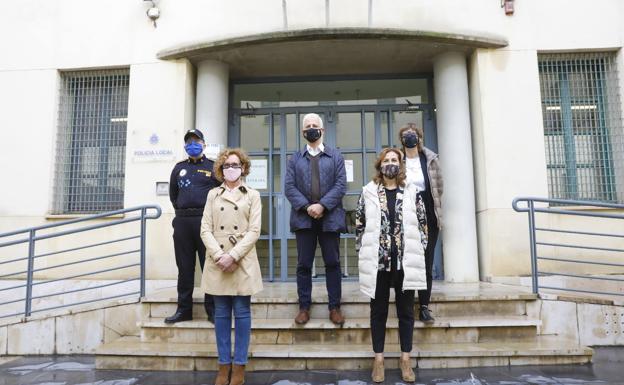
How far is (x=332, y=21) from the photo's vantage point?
661 cm

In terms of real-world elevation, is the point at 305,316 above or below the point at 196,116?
below

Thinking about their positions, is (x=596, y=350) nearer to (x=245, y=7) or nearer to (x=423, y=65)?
(x=423, y=65)

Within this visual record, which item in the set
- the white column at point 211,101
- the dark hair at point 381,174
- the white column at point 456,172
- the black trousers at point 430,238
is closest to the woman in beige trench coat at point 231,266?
the dark hair at point 381,174

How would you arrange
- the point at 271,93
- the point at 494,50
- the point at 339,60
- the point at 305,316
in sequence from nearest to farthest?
1. the point at 305,316
2. the point at 494,50
3. the point at 339,60
4. the point at 271,93

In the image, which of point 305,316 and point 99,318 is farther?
point 99,318

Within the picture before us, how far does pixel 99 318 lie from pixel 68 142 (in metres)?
3.26

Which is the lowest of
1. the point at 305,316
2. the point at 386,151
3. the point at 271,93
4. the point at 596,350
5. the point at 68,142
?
the point at 596,350

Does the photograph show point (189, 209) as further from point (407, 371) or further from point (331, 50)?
point (331, 50)

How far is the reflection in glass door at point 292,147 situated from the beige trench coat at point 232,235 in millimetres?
3524

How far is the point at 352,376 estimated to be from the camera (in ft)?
12.5

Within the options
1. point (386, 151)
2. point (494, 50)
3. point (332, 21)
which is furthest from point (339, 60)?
point (386, 151)

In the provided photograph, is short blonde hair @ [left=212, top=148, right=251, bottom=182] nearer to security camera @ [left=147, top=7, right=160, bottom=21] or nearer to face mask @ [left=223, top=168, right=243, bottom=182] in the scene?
face mask @ [left=223, top=168, right=243, bottom=182]

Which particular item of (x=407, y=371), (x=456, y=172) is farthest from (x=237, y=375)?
(x=456, y=172)

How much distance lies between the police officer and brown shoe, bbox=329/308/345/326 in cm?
117
